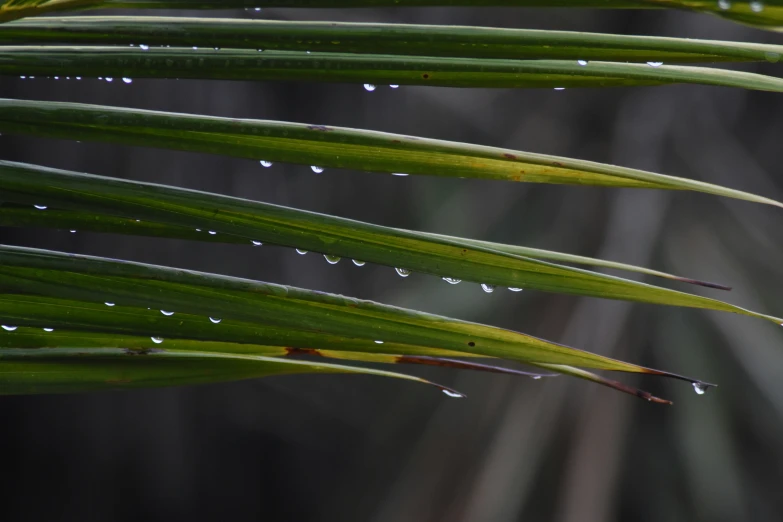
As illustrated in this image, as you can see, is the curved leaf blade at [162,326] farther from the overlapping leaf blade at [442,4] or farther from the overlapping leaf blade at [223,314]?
the overlapping leaf blade at [442,4]

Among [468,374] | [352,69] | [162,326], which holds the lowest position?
[162,326]

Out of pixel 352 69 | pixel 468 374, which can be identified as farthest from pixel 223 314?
pixel 468 374

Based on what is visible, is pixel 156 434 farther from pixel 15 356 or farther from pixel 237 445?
pixel 15 356

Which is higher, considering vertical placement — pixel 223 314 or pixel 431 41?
pixel 431 41

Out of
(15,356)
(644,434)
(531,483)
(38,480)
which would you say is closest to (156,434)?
(38,480)

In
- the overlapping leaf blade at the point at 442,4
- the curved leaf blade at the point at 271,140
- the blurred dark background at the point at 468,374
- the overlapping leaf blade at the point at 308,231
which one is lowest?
the overlapping leaf blade at the point at 308,231

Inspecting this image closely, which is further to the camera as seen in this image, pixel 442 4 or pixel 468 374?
pixel 468 374

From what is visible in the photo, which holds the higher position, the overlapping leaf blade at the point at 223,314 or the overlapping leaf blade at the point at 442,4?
the overlapping leaf blade at the point at 442,4

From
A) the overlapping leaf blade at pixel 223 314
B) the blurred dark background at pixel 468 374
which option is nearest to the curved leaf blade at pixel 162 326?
the overlapping leaf blade at pixel 223 314

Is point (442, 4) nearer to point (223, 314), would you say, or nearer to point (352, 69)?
point (352, 69)
